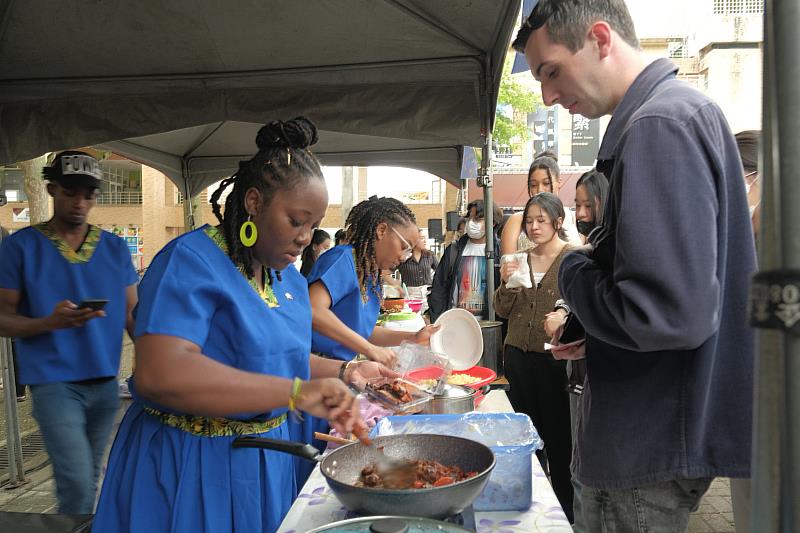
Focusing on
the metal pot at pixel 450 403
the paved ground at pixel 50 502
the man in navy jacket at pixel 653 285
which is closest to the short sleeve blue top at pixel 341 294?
the metal pot at pixel 450 403

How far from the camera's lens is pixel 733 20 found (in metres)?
27.0

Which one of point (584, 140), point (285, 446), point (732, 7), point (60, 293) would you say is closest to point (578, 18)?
point (285, 446)

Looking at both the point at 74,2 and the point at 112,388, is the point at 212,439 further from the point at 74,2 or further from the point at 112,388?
the point at 74,2

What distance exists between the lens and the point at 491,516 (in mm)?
1464

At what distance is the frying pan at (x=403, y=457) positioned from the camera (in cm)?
121

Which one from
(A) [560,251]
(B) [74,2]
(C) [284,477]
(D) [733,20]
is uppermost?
(D) [733,20]

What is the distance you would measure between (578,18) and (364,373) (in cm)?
148

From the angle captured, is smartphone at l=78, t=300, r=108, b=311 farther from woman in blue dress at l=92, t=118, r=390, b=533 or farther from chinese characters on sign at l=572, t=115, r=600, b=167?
chinese characters on sign at l=572, t=115, r=600, b=167

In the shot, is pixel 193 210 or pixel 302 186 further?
pixel 193 210

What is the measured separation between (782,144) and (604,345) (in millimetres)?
1020

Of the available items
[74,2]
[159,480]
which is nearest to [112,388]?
[159,480]

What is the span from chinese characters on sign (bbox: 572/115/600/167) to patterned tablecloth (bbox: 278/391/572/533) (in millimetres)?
26256

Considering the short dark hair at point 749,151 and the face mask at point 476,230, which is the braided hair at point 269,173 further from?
the face mask at point 476,230

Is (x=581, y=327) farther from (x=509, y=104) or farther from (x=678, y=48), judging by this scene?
(x=678, y=48)
